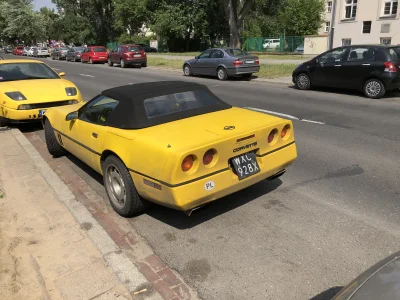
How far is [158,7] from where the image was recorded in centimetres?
4625

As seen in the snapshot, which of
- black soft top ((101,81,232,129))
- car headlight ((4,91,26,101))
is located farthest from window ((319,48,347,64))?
car headlight ((4,91,26,101))

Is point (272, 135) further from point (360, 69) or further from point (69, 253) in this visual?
point (360, 69)

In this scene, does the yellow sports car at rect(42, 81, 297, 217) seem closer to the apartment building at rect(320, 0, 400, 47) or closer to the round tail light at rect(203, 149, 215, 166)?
the round tail light at rect(203, 149, 215, 166)

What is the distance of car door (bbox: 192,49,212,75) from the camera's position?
18.6 meters

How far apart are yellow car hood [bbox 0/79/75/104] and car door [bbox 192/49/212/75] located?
10847mm

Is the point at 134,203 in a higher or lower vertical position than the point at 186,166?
lower

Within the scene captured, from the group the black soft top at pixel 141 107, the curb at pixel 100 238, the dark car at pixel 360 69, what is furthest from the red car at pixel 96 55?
the black soft top at pixel 141 107

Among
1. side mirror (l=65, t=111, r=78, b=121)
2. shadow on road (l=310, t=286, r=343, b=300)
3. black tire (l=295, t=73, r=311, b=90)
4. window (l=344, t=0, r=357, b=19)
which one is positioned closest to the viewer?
shadow on road (l=310, t=286, r=343, b=300)

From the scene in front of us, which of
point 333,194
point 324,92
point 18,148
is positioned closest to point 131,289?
point 333,194

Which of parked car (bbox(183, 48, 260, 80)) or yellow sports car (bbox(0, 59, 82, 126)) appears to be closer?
yellow sports car (bbox(0, 59, 82, 126))

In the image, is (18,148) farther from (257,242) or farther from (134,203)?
(257,242)

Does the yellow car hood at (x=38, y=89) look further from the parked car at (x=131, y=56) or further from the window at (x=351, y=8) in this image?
the window at (x=351, y=8)

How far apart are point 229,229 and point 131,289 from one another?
1263 mm

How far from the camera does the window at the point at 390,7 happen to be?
104 ft
